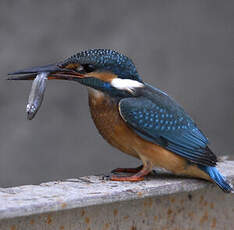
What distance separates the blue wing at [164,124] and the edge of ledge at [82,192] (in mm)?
122

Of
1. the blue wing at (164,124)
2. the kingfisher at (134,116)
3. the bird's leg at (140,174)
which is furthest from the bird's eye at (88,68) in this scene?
the bird's leg at (140,174)

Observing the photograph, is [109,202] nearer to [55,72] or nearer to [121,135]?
[121,135]

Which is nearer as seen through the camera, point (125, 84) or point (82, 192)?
point (82, 192)

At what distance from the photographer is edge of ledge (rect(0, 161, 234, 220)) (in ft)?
6.51

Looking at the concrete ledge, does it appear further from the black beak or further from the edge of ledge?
the black beak

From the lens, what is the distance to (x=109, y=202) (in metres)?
2.18

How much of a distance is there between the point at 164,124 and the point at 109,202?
0.39 m

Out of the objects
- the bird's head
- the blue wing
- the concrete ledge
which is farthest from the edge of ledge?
the bird's head

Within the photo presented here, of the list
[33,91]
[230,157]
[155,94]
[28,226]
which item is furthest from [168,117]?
[230,157]

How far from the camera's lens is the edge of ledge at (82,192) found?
1.99 m

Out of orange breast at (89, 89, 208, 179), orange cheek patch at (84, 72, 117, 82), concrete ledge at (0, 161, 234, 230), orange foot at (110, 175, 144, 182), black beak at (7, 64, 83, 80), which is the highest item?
black beak at (7, 64, 83, 80)

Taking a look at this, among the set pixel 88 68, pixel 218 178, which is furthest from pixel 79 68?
pixel 218 178


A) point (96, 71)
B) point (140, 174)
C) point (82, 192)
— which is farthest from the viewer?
point (140, 174)

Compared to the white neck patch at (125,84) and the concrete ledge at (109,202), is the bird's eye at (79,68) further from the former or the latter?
the concrete ledge at (109,202)
